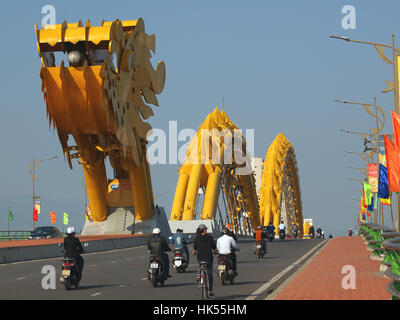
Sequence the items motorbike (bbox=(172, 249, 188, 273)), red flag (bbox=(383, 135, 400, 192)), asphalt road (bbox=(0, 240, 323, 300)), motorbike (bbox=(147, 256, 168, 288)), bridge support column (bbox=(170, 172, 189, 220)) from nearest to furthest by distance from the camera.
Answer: asphalt road (bbox=(0, 240, 323, 300))
motorbike (bbox=(147, 256, 168, 288))
red flag (bbox=(383, 135, 400, 192))
motorbike (bbox=(172, 249, 188, 273))
bridge support column (bbox=(170, 172, 189, 220))

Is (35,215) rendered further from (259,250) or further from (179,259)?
(179,259)

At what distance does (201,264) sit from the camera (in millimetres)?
18844

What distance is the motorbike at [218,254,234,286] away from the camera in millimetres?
22234

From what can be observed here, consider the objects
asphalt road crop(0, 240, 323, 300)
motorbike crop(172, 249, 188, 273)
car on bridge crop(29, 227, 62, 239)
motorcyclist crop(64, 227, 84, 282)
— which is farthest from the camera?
car on bridge crop(29, 227, 62, 239)

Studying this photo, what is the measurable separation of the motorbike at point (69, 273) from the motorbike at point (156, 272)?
5.95ft

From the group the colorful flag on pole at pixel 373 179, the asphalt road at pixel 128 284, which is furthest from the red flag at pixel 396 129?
the colorful flag on pole at pixel 373 179

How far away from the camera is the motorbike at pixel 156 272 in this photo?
2211 centimetres

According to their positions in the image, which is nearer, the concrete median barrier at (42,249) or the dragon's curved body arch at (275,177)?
the concrete median barrier at (42,249)

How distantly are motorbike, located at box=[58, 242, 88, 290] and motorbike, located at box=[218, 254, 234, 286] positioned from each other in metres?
3.57

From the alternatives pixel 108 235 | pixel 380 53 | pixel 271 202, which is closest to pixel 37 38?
pixel 108 235

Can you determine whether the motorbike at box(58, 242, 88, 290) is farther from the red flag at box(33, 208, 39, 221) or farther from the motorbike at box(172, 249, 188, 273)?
the red flag at box(33, 208, 39, 221)

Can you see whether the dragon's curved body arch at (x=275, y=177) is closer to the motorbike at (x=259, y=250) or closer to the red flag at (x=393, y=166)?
the motorbike at (x=259, y=250)

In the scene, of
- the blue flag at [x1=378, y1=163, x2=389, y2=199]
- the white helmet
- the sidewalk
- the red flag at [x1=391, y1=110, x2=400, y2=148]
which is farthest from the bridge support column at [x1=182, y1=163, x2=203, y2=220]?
the red flag at [x1=391, y1=110, x2=400, y2=148]
